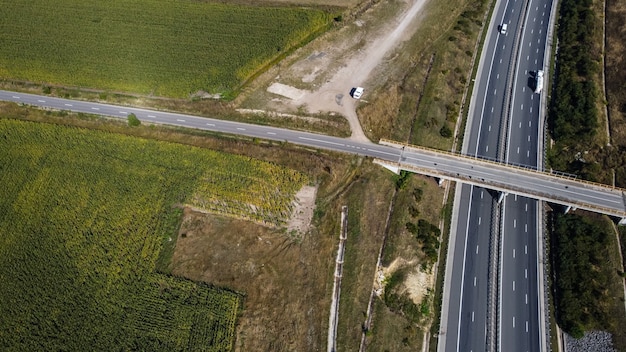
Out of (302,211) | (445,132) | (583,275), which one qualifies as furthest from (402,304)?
(445,132)

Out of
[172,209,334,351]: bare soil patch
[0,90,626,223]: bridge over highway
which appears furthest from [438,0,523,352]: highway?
[172,209,334,351]: bare soil patch

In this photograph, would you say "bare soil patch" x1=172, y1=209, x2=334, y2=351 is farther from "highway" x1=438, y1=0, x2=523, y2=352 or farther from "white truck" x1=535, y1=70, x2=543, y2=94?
"white truck" x1=535, y1=70, x2=543, y2=94

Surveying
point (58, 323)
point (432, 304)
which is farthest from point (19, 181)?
point (432, 304)

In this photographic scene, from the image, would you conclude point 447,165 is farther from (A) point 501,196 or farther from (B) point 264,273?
(B) point 264,273

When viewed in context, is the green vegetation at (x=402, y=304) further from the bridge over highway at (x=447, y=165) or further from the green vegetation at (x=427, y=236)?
the bridge over highway at (x=447, y=165)

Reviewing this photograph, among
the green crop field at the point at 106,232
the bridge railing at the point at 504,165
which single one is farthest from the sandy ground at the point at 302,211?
the bridge railing at the point at 504,165

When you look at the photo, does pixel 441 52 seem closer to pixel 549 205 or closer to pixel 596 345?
pixel 549 205
